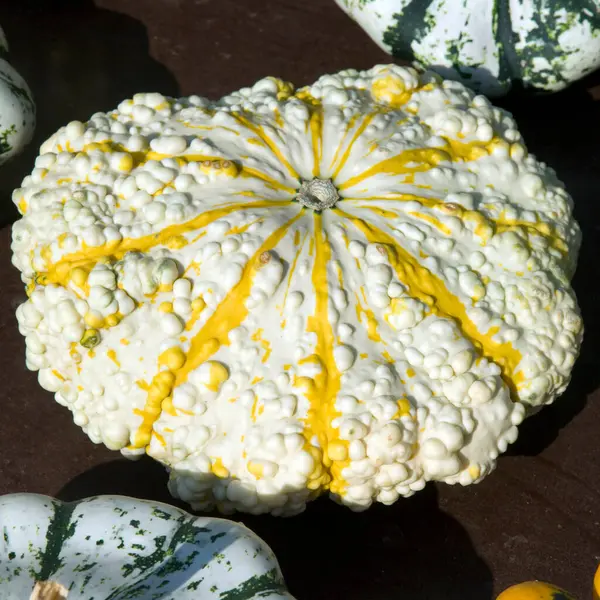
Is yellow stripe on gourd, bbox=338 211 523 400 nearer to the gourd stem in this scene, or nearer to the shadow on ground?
the gourd stem

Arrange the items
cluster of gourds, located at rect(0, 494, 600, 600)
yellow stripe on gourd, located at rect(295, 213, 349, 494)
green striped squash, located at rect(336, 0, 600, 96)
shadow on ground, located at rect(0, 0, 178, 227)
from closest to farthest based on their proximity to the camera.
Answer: cluster of gourds, located at rect(0, 494, 600, 600) < yellow stripe on gourd, located at rect(295, 213, 349, 494) < green striped squash, located at rect(336, 0, 600, 96) < shadow on ground, located at rect(0, 0, 178, 227)

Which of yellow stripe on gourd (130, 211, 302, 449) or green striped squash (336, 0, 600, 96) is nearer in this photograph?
yellow stripe on gourd (130, 211, 302, 449)

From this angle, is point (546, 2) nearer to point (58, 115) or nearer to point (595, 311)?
point (595, 311)

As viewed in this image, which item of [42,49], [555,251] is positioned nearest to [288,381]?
[555,251]

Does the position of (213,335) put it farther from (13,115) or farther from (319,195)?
(13,115)

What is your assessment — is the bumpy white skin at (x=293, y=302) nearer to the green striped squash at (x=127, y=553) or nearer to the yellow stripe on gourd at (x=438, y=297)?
the yellow stripe on gourd at (x=438, y=297)

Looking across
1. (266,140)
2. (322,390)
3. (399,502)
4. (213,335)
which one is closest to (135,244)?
(213,335)

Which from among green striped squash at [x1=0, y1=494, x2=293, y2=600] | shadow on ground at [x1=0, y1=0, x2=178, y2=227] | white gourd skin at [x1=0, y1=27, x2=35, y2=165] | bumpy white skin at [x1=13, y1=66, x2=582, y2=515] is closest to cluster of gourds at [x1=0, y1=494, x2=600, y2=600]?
green striped squash at [x1=0, y1=494, x2=293, y2=600]
